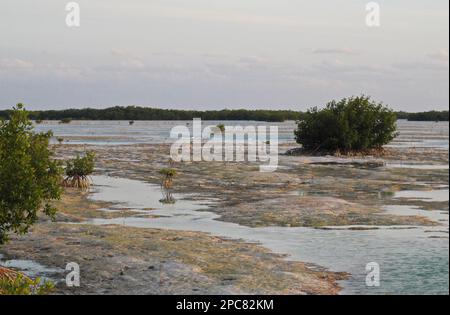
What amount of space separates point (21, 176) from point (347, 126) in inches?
1991

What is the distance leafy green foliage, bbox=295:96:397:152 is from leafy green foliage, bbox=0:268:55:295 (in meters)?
51.8

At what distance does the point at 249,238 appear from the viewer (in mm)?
21281

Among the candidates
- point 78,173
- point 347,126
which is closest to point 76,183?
point 78,173

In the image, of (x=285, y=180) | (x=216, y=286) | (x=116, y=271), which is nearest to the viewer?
(x=216, y=286)

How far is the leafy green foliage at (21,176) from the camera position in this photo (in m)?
16.3

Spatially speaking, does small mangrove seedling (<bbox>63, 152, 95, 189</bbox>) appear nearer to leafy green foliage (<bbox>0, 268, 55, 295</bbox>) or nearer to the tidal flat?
the tidal flat

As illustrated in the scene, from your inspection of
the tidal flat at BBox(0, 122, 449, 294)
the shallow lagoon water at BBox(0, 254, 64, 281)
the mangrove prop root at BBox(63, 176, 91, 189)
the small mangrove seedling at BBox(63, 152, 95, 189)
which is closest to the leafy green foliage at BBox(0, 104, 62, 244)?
the shallow lagoon water at BBox(0, 254, 64, 281)

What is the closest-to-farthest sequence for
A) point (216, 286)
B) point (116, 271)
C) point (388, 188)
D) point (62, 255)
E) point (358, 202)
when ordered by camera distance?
point (216, 286) < point (116, 271) < point (62, 255) < point (358, 202) < point (388, 188)

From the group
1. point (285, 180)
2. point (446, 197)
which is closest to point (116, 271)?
point (446, 197)

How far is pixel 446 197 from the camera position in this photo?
33.0 m

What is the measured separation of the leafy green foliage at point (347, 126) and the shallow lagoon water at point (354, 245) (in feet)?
123

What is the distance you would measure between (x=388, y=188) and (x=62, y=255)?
916 inches

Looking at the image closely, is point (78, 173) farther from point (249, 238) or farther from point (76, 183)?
point (249, 238)

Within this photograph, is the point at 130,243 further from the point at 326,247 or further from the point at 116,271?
the point at 326,247
